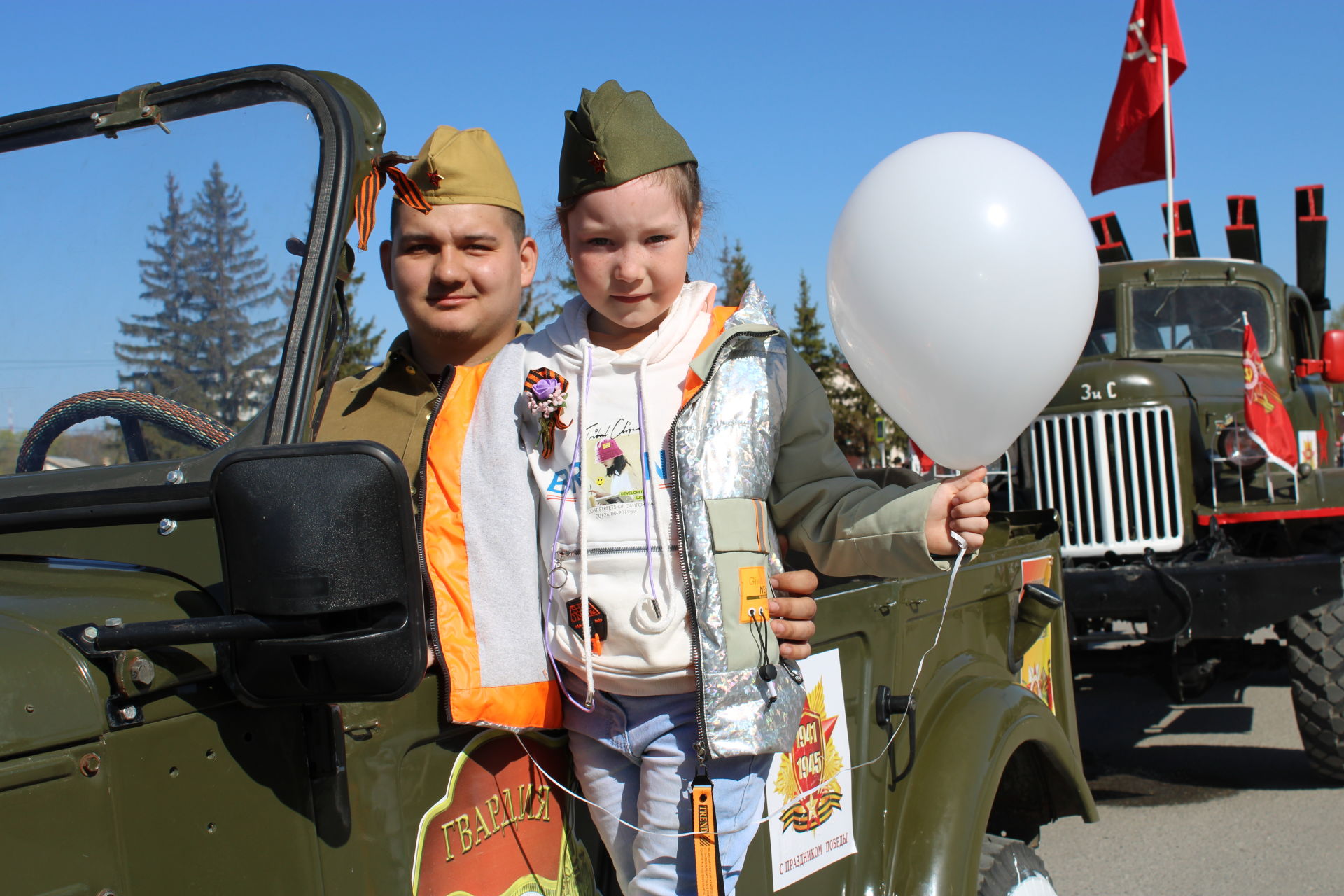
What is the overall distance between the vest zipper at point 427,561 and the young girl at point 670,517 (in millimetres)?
154

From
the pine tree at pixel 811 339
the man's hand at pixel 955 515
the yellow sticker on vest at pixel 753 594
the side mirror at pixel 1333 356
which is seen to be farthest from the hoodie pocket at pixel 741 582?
the pine tree at pixel 811 339

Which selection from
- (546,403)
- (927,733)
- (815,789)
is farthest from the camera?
(927,733)

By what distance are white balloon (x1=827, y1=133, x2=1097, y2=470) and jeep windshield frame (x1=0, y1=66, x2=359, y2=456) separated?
0.83m

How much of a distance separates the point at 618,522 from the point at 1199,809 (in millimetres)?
4662

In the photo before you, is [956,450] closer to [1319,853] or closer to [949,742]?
[949,742]

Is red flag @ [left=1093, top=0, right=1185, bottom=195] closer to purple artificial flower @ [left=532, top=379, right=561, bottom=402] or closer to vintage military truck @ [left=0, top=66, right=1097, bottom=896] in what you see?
vintage military truck @ [left=0, top=66, right=1097, bottom=896]

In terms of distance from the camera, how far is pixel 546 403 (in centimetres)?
179

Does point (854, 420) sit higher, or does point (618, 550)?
point (854, 420)

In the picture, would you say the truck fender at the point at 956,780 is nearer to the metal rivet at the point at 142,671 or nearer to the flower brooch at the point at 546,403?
the flower brooch at the point at 546,403

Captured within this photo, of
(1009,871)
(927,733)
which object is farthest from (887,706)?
(1009,871)

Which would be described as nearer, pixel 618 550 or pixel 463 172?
pixel 618 550

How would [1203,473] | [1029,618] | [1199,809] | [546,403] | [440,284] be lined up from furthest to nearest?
[1203,473], [1199,809], [1029,618], [440,284], [546,403]

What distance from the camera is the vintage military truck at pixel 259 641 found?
120 centimetres

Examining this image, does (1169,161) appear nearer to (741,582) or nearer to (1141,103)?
(1141,103)
